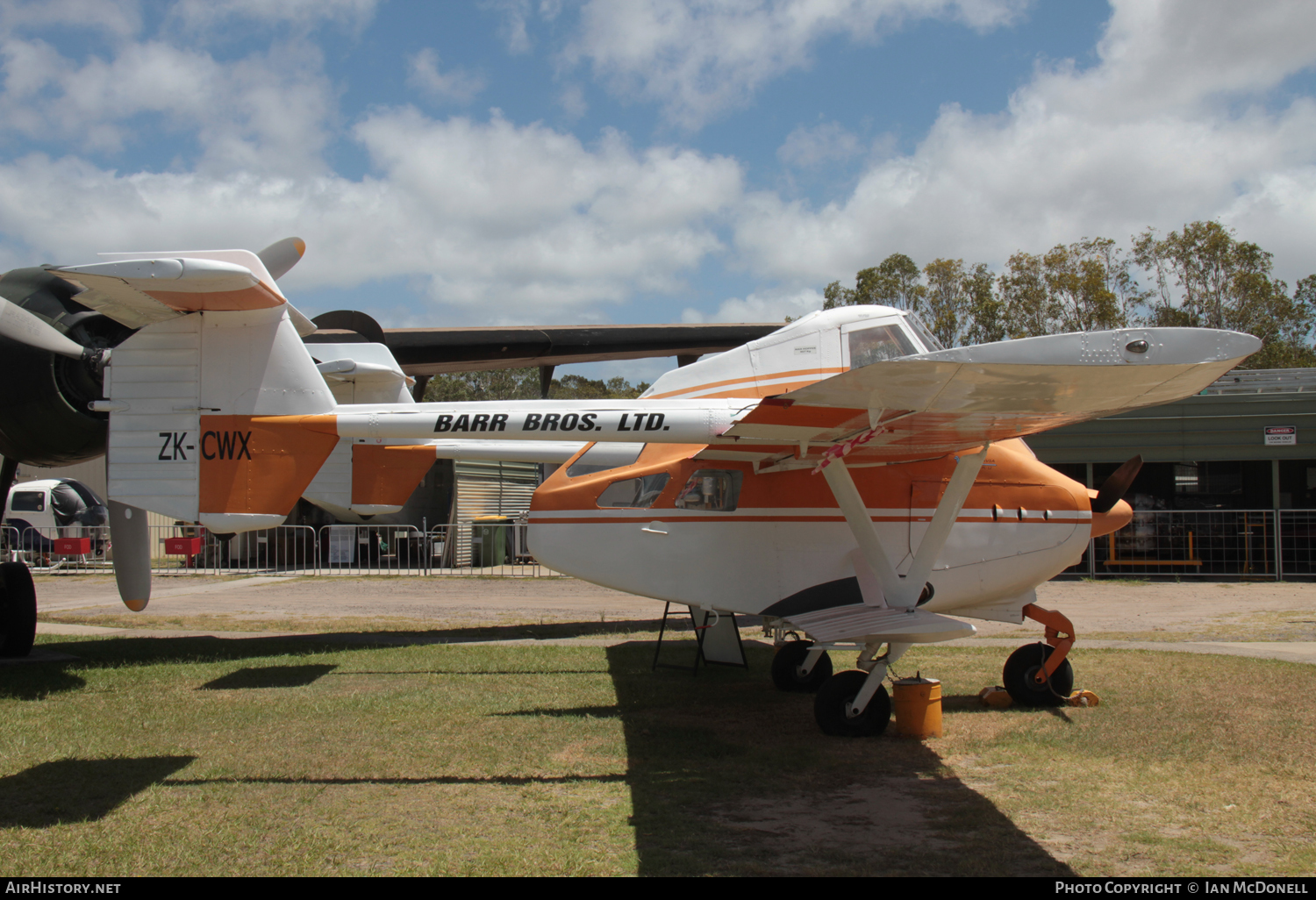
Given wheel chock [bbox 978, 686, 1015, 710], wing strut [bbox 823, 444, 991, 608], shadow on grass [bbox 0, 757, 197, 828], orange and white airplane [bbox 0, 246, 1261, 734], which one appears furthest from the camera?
wheel chock [bbox 978, 686, 1015, 710]

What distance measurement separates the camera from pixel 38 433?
9.09m

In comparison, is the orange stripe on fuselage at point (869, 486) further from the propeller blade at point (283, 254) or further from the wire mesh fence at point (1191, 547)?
the wire mesh fence at point (1191, 547)

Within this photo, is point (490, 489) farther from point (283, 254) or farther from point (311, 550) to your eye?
point (283, 254)

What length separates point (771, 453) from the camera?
7.60m

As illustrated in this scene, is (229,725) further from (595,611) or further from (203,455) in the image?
(595,611)

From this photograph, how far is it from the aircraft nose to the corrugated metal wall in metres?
19.4

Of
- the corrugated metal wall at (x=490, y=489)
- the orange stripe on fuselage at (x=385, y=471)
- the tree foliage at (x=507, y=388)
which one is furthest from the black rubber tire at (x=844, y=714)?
the tree foliage at (x=507, y=388)

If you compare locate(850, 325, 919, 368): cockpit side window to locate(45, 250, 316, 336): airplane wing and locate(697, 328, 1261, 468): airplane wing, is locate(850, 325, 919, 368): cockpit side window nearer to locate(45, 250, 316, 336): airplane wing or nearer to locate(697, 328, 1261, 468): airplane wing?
locate(697, 328, 1261, 468): airplane wing

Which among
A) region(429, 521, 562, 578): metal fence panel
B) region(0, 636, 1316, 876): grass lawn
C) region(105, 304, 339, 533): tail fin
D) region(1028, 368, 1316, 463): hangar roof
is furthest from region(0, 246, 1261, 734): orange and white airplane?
region(429, 521, 562, 578): metal fence panel

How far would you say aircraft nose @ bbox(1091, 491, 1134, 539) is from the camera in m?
8.83

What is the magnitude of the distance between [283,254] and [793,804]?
250 inches
